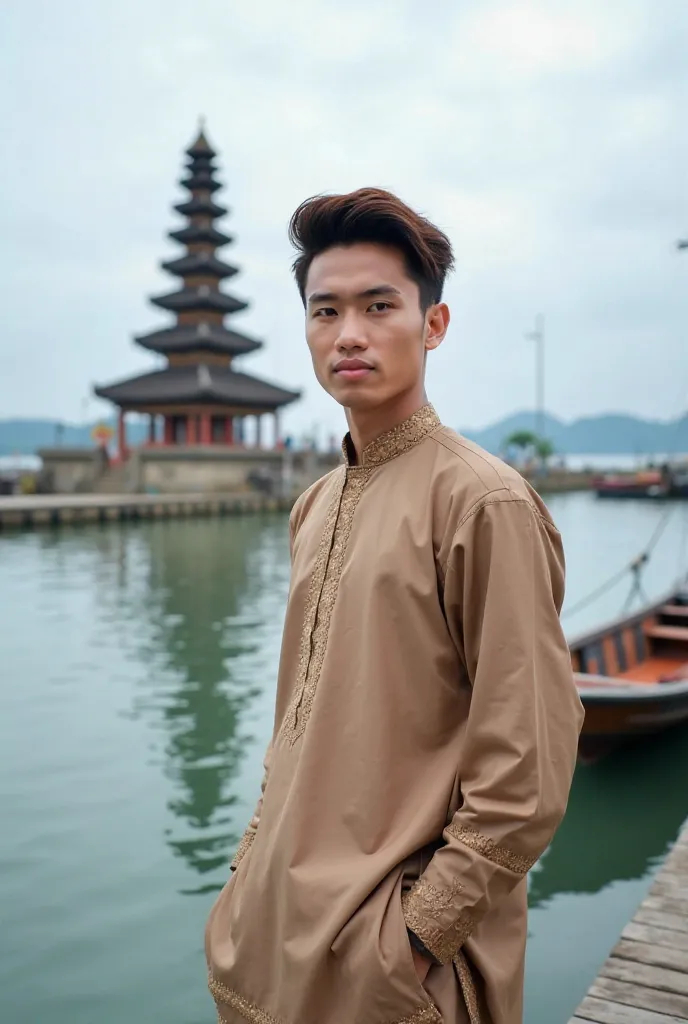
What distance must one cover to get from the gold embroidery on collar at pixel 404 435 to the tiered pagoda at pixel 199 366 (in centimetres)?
3219

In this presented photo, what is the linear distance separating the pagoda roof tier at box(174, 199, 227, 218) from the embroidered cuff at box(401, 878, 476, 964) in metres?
40.9

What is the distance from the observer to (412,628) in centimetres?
138

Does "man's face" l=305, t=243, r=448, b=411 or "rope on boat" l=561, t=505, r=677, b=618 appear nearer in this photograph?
"man's face" l=305, t=243, r=448, b=411

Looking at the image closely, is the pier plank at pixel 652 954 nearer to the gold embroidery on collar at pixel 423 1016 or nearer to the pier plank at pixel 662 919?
the pier plank at pixel 662 919

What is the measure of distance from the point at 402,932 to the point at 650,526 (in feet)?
101

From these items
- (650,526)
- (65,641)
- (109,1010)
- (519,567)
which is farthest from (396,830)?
(650,526)

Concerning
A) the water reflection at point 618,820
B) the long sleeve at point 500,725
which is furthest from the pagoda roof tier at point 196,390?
the long sleeve at point 500,725

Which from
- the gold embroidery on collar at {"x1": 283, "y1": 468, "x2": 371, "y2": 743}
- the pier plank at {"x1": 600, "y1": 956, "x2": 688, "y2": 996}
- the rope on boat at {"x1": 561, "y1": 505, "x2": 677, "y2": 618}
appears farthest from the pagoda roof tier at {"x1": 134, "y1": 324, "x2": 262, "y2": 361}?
the gold embroidery on collar at {"x1": 283, "y1": 468, "x2": 371, "y2": 743}

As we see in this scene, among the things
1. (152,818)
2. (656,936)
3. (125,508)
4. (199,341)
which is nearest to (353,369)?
(656,936)

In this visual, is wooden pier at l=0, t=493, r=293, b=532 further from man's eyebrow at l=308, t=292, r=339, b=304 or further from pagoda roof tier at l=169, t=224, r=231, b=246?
man's eyebrow at l=308, t=292, r=339, b=304

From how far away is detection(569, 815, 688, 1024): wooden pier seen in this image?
90.0 inches

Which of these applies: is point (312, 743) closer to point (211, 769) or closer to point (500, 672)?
point (500, 672)

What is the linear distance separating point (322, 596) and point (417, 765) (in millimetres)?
349

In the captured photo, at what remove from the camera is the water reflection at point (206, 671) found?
17.3 feet
